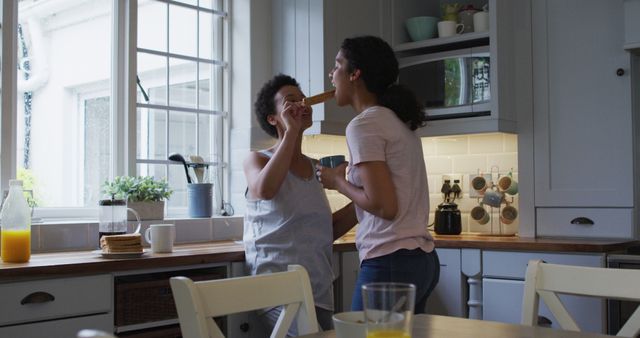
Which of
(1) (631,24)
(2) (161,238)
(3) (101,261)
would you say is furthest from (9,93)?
(1) (631,24)

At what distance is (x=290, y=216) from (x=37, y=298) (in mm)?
865

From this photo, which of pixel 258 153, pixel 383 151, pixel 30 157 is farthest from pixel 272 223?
pixel 30 157

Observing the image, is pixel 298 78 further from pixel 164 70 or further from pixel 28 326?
pixel 28 326

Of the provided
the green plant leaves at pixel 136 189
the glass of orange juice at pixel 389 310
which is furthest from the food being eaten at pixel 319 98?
the glass of orange juice at pixel 389 310

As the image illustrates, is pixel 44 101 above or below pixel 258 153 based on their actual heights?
above

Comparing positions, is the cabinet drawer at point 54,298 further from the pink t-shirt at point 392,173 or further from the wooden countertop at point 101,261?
the pink t-shirt at point 392,173

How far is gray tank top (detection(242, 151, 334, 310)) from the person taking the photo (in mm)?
2654

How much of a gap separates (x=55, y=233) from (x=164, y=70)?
110 cm

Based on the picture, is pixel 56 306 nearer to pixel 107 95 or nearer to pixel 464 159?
pixel 107 95

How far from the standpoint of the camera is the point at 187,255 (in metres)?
2.74

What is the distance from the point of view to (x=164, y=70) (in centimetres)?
380

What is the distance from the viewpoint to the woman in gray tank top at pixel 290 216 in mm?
2627

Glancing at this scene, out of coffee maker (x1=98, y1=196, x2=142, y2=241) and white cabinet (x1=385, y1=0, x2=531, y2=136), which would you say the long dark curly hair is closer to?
coffee maker (x1=98, y1=196, x2=142, y2=241)

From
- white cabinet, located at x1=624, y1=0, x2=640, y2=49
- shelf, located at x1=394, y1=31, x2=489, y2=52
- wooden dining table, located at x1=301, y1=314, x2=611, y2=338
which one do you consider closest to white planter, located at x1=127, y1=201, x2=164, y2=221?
shelf, located at x1=394, y1=31, x2=489, y2=52
